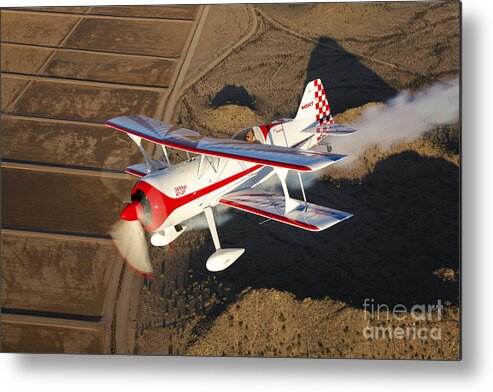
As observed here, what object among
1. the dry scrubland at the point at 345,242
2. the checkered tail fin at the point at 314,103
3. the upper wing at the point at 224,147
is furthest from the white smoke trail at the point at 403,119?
the upper wing at the point at 224,147

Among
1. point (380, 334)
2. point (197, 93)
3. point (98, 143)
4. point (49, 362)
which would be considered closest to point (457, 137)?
point (380, 334)

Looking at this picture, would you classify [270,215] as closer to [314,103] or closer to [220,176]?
[220,176]

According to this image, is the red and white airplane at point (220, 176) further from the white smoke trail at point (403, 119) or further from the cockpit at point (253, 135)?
the white smoke trail at point (403, 119)

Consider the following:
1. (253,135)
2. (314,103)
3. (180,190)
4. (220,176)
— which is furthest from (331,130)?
(180,190)

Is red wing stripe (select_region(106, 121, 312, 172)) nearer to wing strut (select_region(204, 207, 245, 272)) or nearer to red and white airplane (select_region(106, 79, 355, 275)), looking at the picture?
red and white airplane (select_region(106, 79, 355, 275))

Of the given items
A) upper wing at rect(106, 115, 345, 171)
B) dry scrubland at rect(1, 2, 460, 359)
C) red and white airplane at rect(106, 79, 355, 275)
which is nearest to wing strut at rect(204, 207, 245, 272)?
red and white airplane at rect(106, 79, 355, 275)
